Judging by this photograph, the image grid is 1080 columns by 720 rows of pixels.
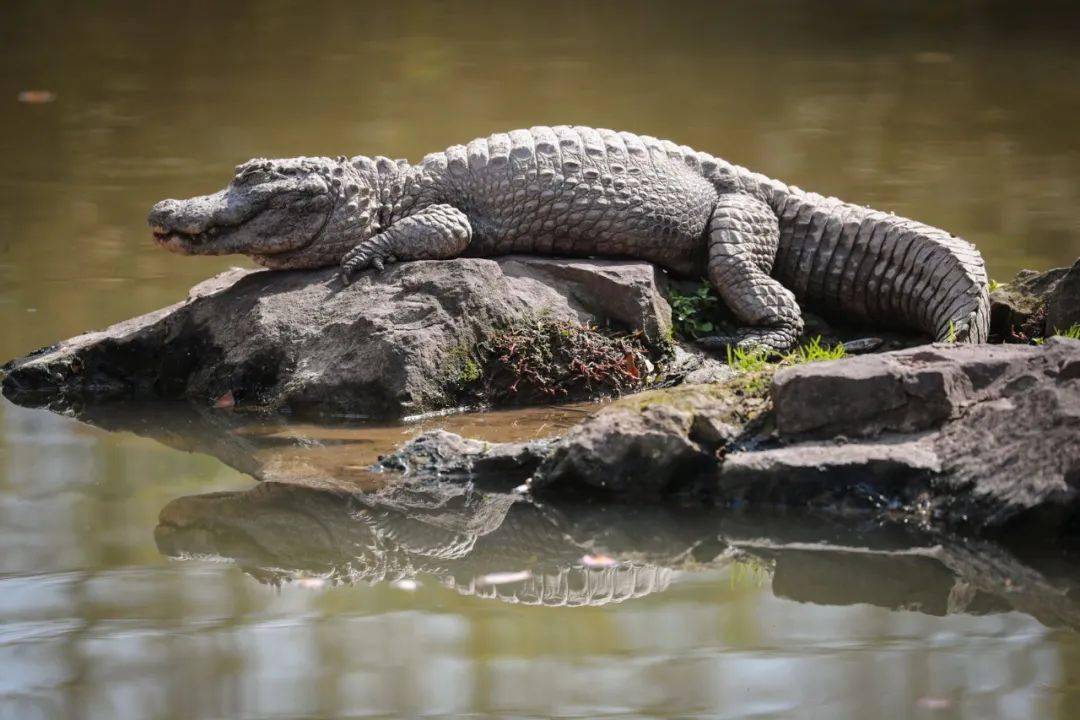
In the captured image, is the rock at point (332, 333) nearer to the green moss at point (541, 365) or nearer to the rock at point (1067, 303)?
the green moss at point (541, 365)

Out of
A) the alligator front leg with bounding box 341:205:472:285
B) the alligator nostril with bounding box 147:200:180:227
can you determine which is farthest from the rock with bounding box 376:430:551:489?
the alligator nostril with bounding box 147:200:180:227

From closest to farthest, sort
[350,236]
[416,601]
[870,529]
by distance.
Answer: [416,601], [870,529], [350,236]

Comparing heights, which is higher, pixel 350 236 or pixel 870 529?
pixel 350 236

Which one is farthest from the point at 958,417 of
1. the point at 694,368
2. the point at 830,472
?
the point at 694,368

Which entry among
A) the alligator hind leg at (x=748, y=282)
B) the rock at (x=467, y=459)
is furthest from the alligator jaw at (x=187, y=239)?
the alligator hind leg at (x=748, y=282)

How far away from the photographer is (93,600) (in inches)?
157

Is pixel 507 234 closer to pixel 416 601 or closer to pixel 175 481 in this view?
pixel 175 481

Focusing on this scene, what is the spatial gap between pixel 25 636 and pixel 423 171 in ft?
11.3

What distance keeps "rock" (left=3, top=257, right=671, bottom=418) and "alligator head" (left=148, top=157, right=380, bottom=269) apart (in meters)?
0.17

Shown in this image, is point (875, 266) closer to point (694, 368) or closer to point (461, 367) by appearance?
point (694, 368)

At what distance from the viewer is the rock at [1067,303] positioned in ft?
19.6

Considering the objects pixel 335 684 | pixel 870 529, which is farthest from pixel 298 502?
pixel 870 529

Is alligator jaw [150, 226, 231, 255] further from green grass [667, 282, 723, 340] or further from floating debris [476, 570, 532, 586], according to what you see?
floating debris [476, 570, 532, 586]

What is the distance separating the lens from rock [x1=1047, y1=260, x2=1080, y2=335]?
19.6 feet
